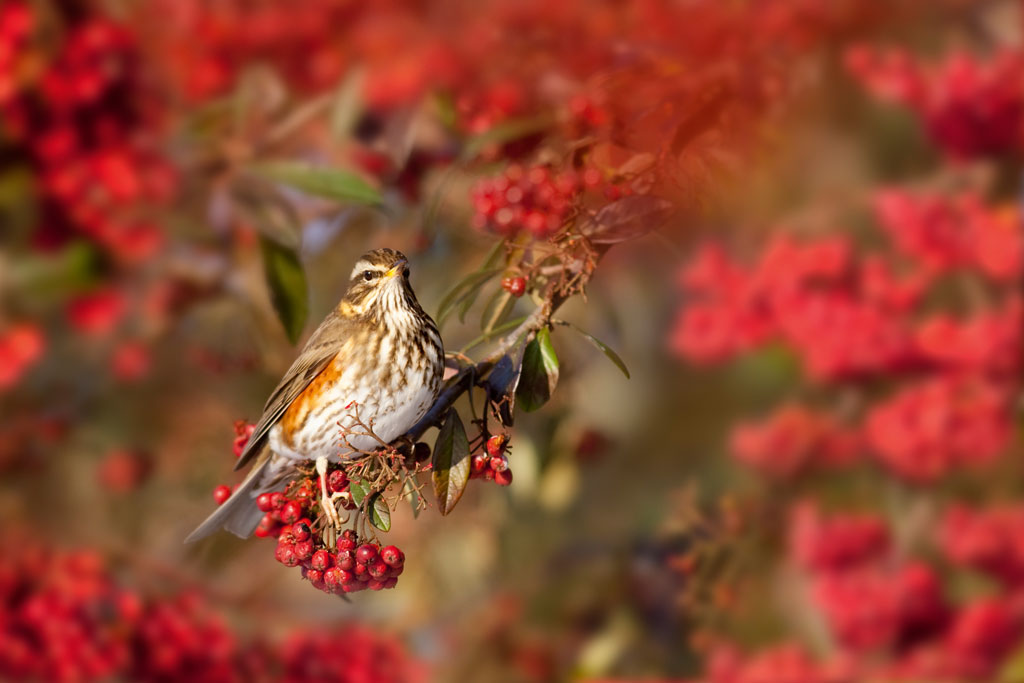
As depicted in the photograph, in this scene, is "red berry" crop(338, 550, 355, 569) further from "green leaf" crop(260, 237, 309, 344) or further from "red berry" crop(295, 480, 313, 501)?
"green leaf" crop(260, 237, 309, 344)


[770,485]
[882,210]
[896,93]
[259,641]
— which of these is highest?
[896,93]

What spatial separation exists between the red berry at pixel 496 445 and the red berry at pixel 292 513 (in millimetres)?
105

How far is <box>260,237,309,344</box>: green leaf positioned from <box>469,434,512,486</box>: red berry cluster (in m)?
0.19

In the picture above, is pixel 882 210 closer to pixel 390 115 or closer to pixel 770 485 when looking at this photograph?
pixel 770 485

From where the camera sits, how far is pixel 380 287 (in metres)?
0.49

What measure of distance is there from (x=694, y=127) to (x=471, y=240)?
361 mm

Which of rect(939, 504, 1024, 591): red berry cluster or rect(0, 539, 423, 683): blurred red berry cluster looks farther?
rect(939, 504, 1024, 591): red berry cluster

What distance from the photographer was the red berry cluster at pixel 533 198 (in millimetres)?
501

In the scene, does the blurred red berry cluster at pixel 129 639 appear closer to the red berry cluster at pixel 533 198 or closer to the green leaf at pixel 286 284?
the green leaf at pixel 286 284

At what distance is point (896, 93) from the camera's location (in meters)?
1.14

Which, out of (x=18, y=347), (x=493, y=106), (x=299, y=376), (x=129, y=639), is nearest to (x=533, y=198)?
(x=299, y=376)

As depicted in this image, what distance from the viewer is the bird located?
42 centimetres

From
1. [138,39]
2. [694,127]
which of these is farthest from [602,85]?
[138,39]

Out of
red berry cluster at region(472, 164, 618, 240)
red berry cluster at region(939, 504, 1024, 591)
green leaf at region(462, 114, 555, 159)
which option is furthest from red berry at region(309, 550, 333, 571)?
red berry cluster at region(939, 504, 1024, 591)
